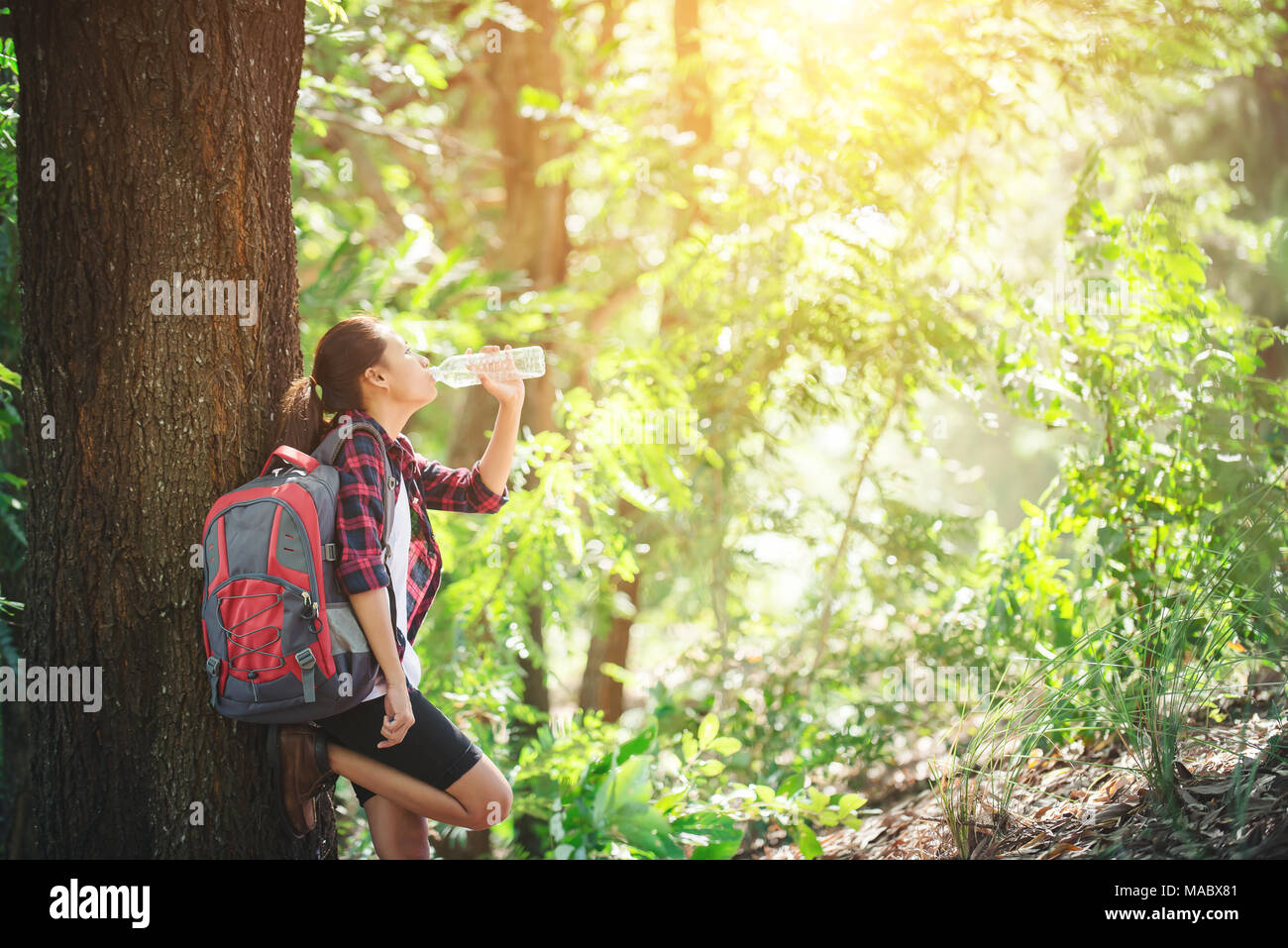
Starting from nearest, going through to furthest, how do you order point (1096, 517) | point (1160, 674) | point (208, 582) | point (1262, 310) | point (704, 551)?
point (208, 582) < point (1160, 674) < point (1096, 517) < point (704, 551) < point (1262, 310)

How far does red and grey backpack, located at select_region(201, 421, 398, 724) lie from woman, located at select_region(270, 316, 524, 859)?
0.08 meters

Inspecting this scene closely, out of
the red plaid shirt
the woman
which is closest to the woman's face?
the woman

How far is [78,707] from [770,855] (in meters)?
3.02

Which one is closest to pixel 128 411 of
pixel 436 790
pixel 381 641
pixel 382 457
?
pixel 382 457

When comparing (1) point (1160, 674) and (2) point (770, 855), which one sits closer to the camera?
(1) point (1160, 674)

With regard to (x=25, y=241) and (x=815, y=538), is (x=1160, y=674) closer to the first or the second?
(x=815, y=538)

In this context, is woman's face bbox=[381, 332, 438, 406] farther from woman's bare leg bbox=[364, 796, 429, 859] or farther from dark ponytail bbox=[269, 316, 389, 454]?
woman's bare leg bbox=[364, 796, 429, 859]

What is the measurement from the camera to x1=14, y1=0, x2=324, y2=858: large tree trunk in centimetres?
263

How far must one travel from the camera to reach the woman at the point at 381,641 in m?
2.42

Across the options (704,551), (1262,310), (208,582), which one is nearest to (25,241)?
(208,582)

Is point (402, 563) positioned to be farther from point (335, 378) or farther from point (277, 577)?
point (335, 378)

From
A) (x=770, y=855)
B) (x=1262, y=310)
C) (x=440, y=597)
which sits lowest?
(x=770, y=855)

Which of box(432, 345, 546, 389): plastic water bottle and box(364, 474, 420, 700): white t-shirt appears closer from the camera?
box(364, 474, 420, 700): white t-shirt

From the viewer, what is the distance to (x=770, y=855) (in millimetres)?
4289
